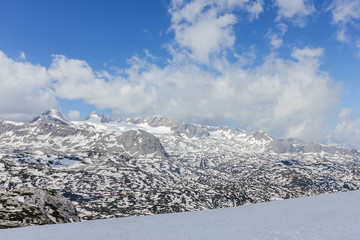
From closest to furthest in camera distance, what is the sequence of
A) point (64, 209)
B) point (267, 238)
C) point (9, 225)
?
point (267, 238) → point (9, 225) → point (64, 209)

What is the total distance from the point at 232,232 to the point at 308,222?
1578 cm

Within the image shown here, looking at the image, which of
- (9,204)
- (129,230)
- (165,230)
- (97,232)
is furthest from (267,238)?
(9,204)

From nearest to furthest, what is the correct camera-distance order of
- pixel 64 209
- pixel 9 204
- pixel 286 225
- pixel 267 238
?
pixel 267 238, pixel 286 225, pixel 9 204, pixel 64 209

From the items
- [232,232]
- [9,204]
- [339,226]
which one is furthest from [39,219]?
[339,226]

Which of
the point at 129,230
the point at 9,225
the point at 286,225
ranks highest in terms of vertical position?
the point at 286,225

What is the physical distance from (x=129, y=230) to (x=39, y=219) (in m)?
129

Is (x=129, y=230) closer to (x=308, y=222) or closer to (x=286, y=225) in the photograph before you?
(x=286, y=225)

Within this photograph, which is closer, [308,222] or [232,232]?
[232,232]

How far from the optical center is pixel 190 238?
129 ft

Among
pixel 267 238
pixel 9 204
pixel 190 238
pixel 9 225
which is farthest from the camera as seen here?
pixel 9 204

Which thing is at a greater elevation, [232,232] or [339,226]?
A: [339,226]

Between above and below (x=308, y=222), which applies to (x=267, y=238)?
below

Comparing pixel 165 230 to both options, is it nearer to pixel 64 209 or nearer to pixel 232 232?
pixel 232 232

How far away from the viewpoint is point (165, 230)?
4612 centimetres
